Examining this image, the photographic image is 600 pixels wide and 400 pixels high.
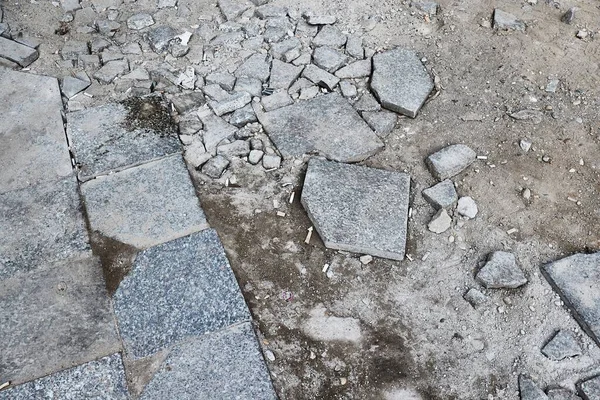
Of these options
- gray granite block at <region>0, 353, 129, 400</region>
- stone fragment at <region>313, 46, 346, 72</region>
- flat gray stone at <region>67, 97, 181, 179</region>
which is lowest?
gray granite block at <region>0, 353, 129, 400</region>

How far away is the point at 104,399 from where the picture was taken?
9.22ft

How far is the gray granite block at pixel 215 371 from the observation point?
281 centimetres

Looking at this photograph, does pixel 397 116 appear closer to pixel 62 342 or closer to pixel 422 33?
pixel 422 33

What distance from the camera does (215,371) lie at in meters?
2.88

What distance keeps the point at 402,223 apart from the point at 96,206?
1871 mm

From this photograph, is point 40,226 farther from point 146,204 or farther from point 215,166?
point 215,166

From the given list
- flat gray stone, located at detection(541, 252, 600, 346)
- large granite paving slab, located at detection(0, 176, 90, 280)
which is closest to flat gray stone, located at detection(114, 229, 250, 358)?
large granite paving slab, located at detection(0, 176, 90, 280)

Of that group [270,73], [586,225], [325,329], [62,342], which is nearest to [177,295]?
[62,342]

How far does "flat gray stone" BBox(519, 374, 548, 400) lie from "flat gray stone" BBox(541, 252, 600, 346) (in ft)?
1.47

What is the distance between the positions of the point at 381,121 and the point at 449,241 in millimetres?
1055

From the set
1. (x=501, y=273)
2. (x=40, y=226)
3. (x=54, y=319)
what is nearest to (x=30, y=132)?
(x=40, y=226)

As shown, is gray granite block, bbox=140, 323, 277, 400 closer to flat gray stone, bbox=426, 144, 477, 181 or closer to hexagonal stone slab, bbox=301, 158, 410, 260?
hexagonal stone slab, bbox=301, 158, 410, 260

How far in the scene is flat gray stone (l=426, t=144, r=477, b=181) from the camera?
12.2 feet

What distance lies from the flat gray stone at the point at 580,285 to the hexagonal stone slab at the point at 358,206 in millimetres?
866
